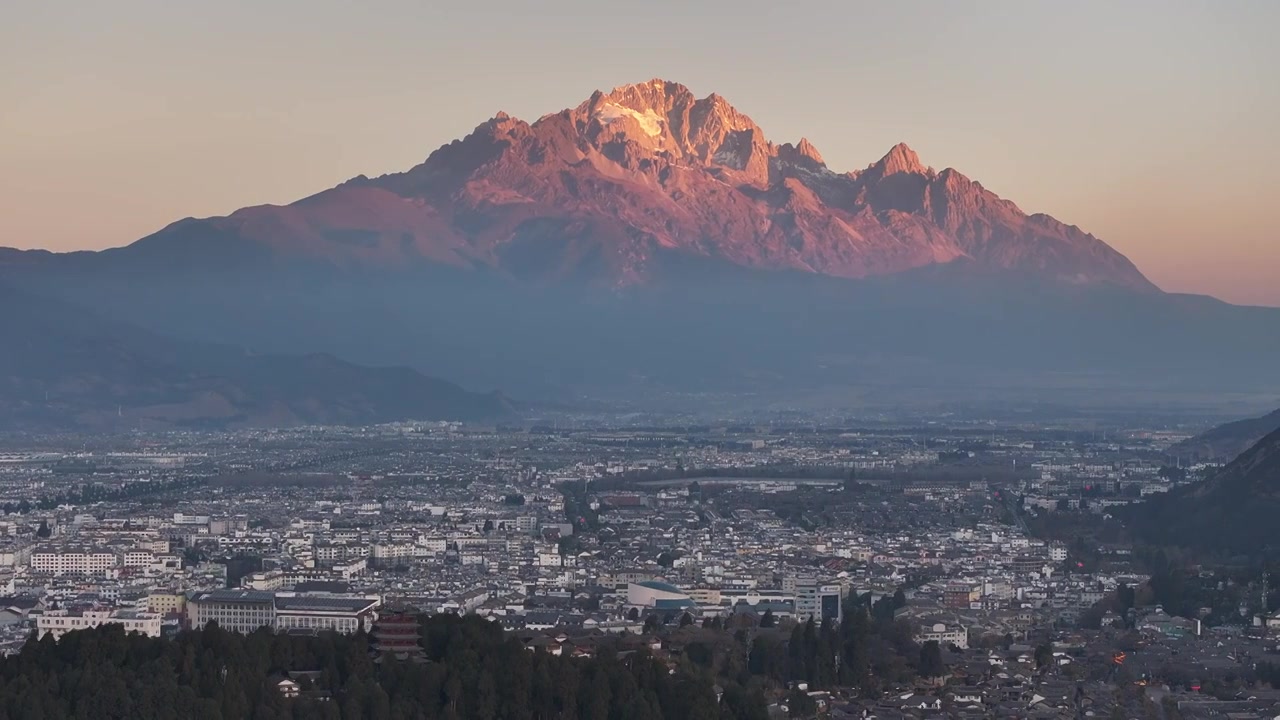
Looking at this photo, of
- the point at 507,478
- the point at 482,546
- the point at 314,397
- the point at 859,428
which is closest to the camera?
the point at 482,546

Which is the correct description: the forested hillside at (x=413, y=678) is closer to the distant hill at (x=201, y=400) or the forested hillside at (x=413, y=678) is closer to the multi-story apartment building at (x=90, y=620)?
the multi-story apartment building at (x=90, y=620)

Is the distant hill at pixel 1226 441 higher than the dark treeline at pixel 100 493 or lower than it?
higher

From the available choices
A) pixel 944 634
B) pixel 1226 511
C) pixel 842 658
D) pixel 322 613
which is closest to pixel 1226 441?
pixel 1226 511

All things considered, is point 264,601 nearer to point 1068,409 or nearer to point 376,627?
point 376,627

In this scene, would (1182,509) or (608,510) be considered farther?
(608,510)

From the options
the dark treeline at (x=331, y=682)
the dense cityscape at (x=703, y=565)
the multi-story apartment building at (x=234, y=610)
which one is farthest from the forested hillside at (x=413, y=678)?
the multi-story apartment building at (x=234, y=610)

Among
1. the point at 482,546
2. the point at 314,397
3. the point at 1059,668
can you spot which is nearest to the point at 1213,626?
the point at 1059,668
